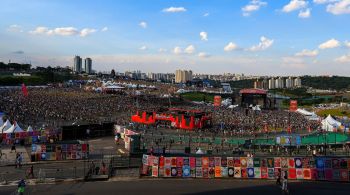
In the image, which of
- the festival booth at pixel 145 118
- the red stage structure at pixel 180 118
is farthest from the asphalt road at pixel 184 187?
the festival booth at pixel 145 118

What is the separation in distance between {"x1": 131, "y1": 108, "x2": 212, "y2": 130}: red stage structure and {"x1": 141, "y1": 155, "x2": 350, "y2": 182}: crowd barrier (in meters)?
25.6

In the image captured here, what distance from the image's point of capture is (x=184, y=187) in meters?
21.7

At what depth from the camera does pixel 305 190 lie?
20969 mm

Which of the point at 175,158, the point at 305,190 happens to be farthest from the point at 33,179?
the point at 305,190

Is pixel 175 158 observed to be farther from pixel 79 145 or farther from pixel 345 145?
pixel 345 145

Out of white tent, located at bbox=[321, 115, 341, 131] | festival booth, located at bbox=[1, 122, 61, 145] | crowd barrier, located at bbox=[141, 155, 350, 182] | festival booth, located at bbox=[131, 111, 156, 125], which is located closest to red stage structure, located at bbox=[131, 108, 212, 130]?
festival booth, located at bbox=[131, 111, 156, 125]

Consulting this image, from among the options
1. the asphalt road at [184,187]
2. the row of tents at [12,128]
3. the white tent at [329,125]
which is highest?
the row of tents at [12,128]

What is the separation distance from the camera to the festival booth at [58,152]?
2870 cm

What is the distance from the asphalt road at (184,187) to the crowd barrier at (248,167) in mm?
607

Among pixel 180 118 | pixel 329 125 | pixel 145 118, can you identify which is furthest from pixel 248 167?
pixel 145 118

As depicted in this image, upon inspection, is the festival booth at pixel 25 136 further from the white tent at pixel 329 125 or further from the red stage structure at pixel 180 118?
the white tent at pixel 329 125

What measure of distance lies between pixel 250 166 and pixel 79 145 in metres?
13.6

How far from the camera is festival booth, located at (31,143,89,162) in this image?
2870 centimetres

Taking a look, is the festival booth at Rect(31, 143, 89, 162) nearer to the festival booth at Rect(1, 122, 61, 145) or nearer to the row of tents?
the festival booth at Rect(1, 122, 61, 145)
